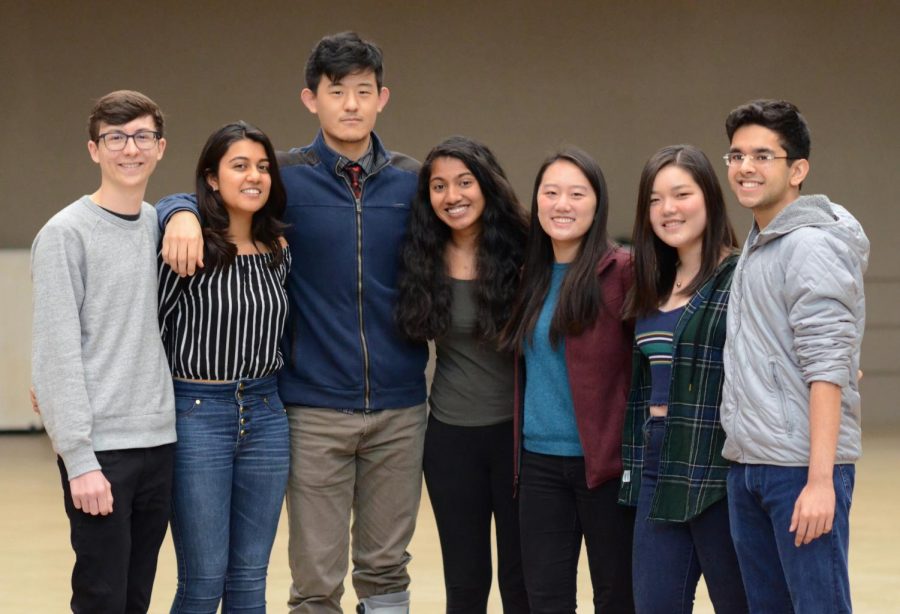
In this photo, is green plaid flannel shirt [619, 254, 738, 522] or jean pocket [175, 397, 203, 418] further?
jean pocket [175, 397, 203, 418]

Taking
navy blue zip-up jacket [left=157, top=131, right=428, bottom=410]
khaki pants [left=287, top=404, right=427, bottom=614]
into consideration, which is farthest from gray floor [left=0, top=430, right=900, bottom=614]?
navy blue zip-up jacket [left=157, top=131, right=428, bottom=410]

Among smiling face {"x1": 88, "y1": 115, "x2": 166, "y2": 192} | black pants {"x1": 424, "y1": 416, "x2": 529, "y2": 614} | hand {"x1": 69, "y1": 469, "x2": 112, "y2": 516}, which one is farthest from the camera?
black pants {"x1": 424, "y1": 416, "x2": 529, "y2": 614}

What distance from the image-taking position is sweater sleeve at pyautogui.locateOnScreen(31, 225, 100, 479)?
2.74m

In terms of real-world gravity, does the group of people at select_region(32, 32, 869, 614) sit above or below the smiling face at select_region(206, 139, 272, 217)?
below

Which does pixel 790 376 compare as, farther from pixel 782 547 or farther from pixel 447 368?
pixel 447 368

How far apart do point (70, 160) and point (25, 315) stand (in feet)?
4.21

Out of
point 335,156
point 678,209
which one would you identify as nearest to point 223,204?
point 335,156

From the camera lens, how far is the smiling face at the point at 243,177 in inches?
123

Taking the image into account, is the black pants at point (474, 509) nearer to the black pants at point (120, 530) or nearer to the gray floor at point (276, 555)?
the black pants at point (120, 530)

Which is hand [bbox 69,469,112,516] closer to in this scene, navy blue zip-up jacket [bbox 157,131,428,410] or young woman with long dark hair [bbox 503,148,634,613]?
navy blue zip-up jacket [bbox 157,131,428,410]

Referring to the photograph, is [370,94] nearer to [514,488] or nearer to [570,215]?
[570,215]

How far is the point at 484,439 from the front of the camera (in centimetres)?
332

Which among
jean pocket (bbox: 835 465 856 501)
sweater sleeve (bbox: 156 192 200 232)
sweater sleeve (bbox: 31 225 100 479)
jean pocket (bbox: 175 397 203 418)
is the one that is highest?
sweater sleeve (bbox: 156 192 200 232)

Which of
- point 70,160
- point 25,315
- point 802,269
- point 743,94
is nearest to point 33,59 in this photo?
point 70,160
